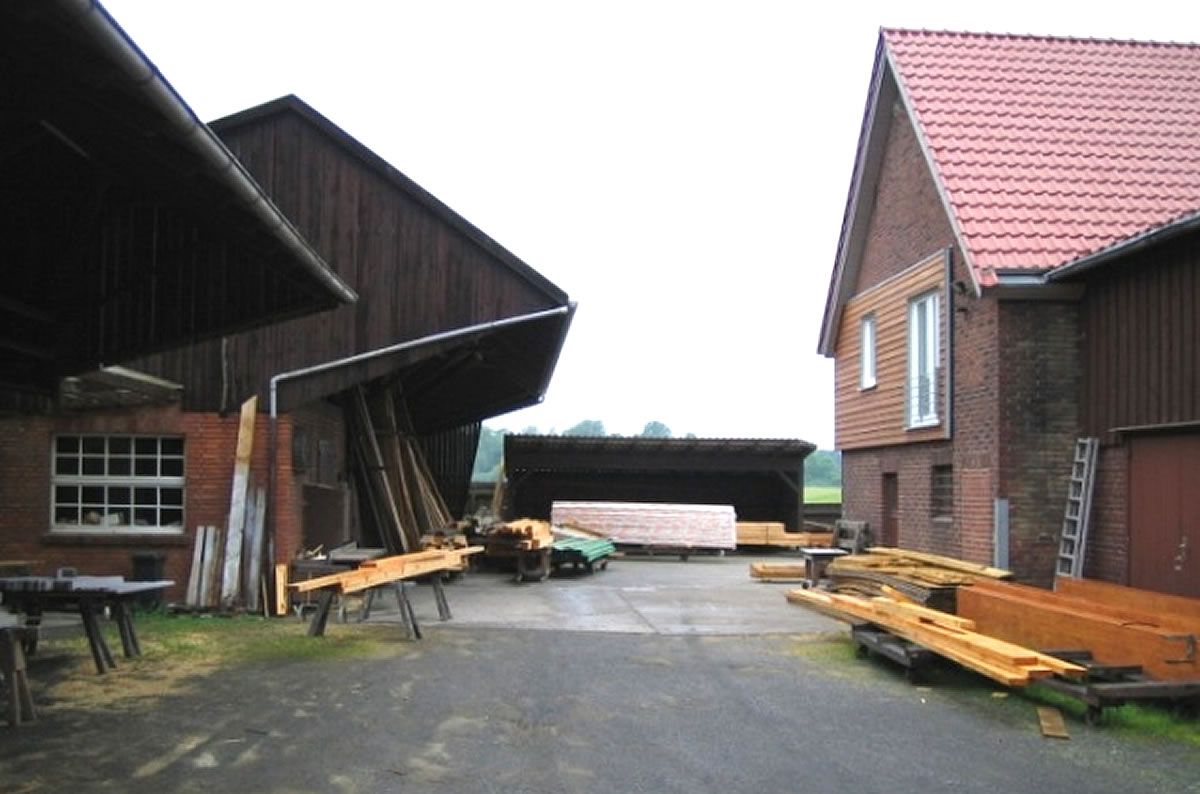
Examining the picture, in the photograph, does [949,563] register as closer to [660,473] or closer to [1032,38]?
[1032,38]

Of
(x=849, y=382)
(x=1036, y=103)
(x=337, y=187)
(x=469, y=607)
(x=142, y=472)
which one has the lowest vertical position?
(x=469, y=607)

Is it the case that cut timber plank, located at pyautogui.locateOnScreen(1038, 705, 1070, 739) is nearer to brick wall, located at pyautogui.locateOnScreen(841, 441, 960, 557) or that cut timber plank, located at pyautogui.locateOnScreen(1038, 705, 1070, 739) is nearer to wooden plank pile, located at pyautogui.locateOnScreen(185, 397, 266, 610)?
brick wall, located at pyautogui.locateOnScreen(841, 441, 960, 557)

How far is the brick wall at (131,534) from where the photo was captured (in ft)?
47.9

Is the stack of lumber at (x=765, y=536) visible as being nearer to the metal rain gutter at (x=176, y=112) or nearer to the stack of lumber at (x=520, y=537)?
the stack of lumber at (x=520, y=537)

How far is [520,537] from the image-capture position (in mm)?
20453

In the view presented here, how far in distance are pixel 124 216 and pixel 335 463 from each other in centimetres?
1004

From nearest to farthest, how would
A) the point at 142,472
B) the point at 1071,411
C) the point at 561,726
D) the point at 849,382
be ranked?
the point at 561,726 → the point at 1071,411 → the point at 142,472 → the point at 849,382

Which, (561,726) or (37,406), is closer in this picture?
(561,726)

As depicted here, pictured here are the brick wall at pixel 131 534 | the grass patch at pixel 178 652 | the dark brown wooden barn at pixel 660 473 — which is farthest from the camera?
the dark brown wooden barn at pixel 660 473

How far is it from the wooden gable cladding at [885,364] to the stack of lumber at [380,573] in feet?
23.1

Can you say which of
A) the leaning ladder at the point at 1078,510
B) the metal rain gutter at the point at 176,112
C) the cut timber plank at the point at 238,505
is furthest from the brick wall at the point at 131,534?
the leaning ladder at the point at 1078,510

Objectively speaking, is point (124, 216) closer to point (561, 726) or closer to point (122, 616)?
point (122, 616)

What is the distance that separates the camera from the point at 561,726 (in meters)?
8.13

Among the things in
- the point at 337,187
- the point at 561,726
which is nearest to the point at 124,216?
the point at 561,726
